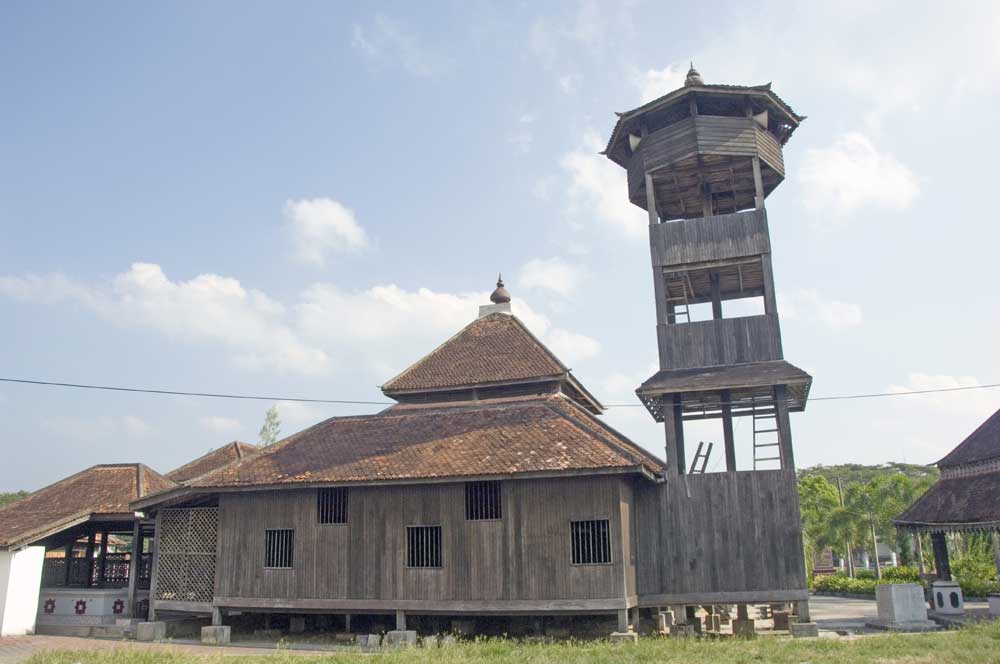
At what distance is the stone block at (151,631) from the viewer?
20.1m

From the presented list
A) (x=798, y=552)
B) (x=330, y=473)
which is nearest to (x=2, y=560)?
(x=330, y=473)

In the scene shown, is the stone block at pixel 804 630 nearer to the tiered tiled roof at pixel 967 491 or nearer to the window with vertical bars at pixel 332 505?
the tiered tiled roof at pixel 967 491

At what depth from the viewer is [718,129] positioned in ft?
68.9

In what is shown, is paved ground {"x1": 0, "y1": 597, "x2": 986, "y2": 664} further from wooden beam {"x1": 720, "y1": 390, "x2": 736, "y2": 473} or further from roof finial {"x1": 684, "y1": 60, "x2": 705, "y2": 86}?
roof finial {"x1": 684, "y1": 60, "x2": 705, "y2": 86}

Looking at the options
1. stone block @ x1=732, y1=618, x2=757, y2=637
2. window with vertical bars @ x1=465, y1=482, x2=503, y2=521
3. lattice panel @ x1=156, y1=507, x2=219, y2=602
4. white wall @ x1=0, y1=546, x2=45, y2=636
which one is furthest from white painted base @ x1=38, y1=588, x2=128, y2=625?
stone block @ x1=732, y1=618, x2=757, y2=637

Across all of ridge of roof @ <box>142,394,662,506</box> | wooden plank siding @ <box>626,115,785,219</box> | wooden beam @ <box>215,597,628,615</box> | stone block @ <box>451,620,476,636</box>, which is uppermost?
wooden plank siding @ <box>626,115,785,219</box>

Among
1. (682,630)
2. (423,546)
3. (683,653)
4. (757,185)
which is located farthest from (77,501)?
(757,185)

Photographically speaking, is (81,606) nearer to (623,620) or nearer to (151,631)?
(151,631)

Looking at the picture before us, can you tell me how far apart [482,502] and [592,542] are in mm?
2732

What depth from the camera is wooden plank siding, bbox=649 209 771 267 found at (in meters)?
20.5

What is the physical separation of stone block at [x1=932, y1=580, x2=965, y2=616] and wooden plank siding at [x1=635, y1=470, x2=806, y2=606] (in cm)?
971

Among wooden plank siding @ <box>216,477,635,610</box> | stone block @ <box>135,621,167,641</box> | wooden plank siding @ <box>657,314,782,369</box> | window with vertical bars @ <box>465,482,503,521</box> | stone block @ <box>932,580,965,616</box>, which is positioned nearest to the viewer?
wooden plank siding @ <box>216,477,635,610</box>

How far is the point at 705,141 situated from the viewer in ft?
68.5

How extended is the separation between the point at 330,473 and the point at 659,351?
29.2 ft
